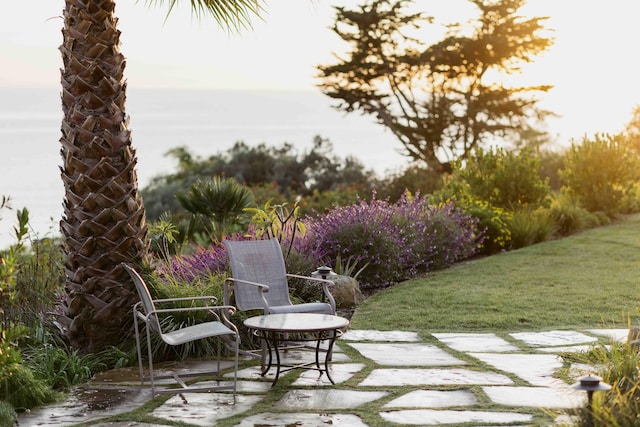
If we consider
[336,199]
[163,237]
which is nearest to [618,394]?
[163,237]

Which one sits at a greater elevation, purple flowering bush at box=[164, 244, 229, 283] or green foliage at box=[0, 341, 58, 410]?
purple flowering bush at box=[164, 244, 229, 283]

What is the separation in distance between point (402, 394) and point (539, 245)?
9089mm

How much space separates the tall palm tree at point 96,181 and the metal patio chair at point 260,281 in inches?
32.5

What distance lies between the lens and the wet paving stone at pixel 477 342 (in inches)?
270

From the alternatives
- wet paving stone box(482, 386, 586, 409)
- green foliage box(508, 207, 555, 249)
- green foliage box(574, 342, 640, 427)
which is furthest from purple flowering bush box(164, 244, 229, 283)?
green foliage box(508, 207, 555, 249)

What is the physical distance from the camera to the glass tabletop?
5703 millimetres

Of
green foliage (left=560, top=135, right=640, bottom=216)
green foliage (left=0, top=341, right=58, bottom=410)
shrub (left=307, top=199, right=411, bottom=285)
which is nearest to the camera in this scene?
green foliage (left=0, top=341, right=58, bottom=410)

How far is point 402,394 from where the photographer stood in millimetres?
5531

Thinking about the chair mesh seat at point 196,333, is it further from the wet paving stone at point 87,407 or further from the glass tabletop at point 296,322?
the wet paving stone at point 87,407

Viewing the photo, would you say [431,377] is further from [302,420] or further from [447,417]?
[302,420]

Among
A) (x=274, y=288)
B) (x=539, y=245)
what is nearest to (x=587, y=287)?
(x=539, y=245)

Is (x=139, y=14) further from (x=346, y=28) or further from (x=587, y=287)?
(x=346, y=28)

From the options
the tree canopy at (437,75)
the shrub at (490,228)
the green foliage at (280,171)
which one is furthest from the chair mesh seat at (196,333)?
the tree canopy at (437,75)

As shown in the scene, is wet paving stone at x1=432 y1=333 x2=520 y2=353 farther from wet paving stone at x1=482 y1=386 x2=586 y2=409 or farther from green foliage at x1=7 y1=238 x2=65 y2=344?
green foliage at x1=7 y1=238 x2=65 y2=344
